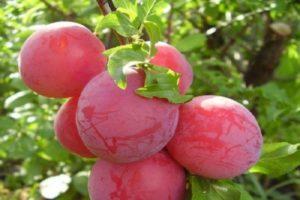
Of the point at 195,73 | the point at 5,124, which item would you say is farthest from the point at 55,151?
the point at 195,73

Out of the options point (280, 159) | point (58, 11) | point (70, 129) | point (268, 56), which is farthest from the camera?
point (268, 56)

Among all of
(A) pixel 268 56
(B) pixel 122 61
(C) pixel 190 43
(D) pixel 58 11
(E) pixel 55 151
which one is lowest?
(A) pixel 268 56

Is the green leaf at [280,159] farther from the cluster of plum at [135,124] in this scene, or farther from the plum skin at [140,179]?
the plum skin at [140,179]

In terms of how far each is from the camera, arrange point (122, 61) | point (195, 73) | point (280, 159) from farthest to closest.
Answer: point (195, 73) < point (280, 159) < point (122, 61)

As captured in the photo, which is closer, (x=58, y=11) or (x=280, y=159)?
(x=280, y=159)

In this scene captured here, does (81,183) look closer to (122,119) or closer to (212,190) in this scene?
(212,190)

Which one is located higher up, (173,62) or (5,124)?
(173,62)

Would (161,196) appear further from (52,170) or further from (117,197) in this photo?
(52,170)

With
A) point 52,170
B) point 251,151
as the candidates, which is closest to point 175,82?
point 251,151
